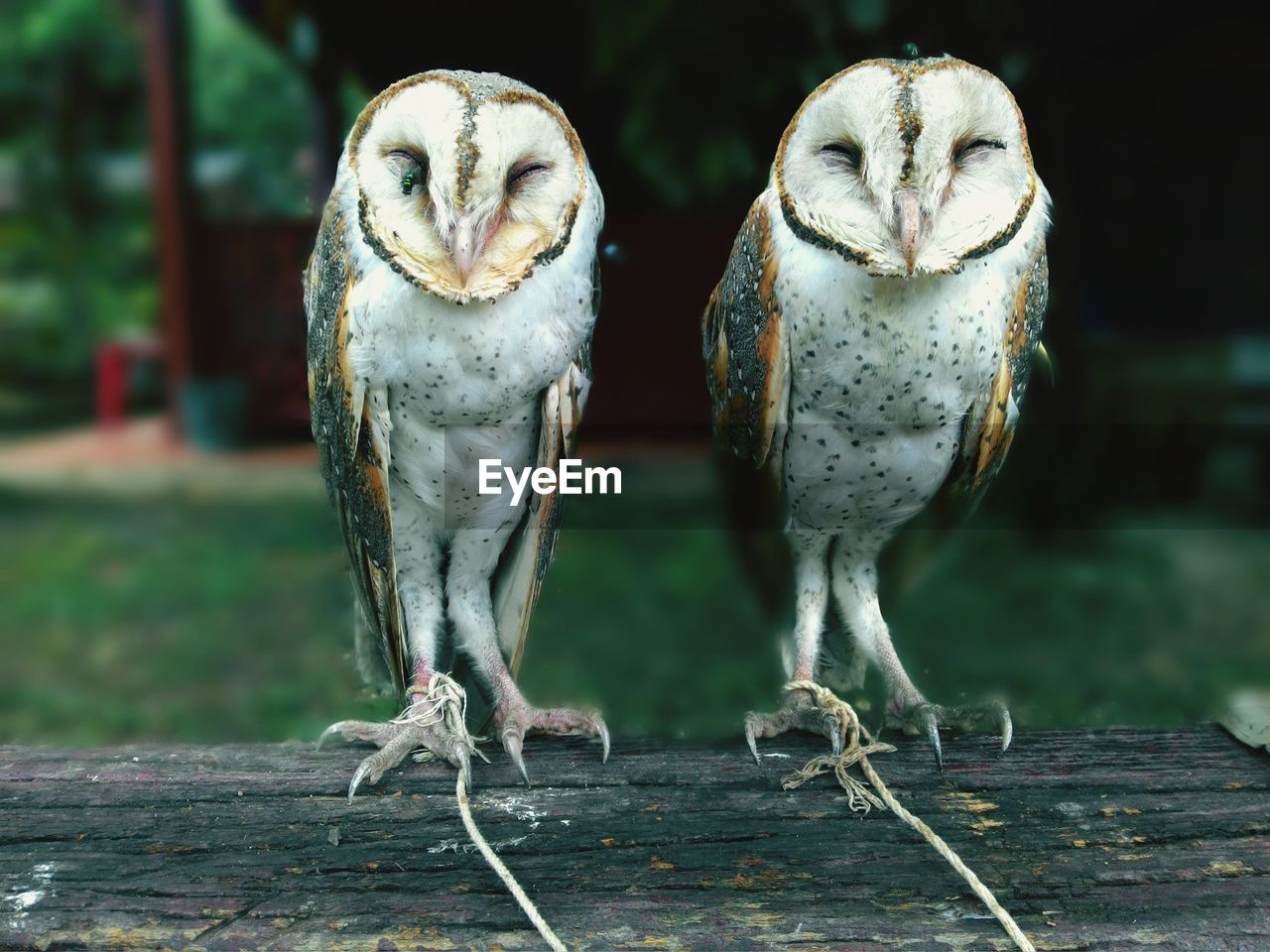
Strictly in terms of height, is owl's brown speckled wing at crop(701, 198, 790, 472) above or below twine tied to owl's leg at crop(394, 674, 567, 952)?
above

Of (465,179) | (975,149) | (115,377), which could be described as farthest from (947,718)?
(115,377)

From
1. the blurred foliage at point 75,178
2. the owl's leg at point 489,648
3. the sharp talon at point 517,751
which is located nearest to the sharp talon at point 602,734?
the owl's leg at point 489,648

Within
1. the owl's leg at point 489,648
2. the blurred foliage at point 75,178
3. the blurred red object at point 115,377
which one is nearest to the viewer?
the owl's leg at point 489,648

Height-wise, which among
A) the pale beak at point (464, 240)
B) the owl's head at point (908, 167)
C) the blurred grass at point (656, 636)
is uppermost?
the owl's head at point (908, 167)

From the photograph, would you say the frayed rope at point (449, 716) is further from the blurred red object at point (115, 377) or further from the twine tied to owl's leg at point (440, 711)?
the blurred red object at point (115, 377)

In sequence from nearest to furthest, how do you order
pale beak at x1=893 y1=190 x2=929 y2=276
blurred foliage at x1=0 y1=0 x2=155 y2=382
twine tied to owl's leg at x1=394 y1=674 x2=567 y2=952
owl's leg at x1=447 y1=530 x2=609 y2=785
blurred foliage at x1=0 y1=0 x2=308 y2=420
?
pale beak at x1=893 y1=190 x2=929 y2=276 < twine tied to owl's leg at x1=394 y1=674 x2=567 y2=952 < owl's leg at x1=447 y1=530 x2=609 y2=785 < blurred foliage at x1=0 y1=0 x2=308 y2=420 < blurred foliage at x1=0 y1=0 x2=155 y2=382

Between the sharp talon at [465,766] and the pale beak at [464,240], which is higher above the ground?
the pale beak at [464,240]

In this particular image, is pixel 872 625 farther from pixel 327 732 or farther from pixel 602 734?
pixel 327 732

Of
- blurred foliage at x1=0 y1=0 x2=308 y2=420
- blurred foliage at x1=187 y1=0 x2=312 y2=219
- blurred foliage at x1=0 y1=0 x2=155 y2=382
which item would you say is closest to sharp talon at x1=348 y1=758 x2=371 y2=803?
blurred foliage at x1=187 y1=0 x2=312 y2=219

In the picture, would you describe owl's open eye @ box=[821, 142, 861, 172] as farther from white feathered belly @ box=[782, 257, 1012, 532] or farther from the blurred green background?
the blurred green background
